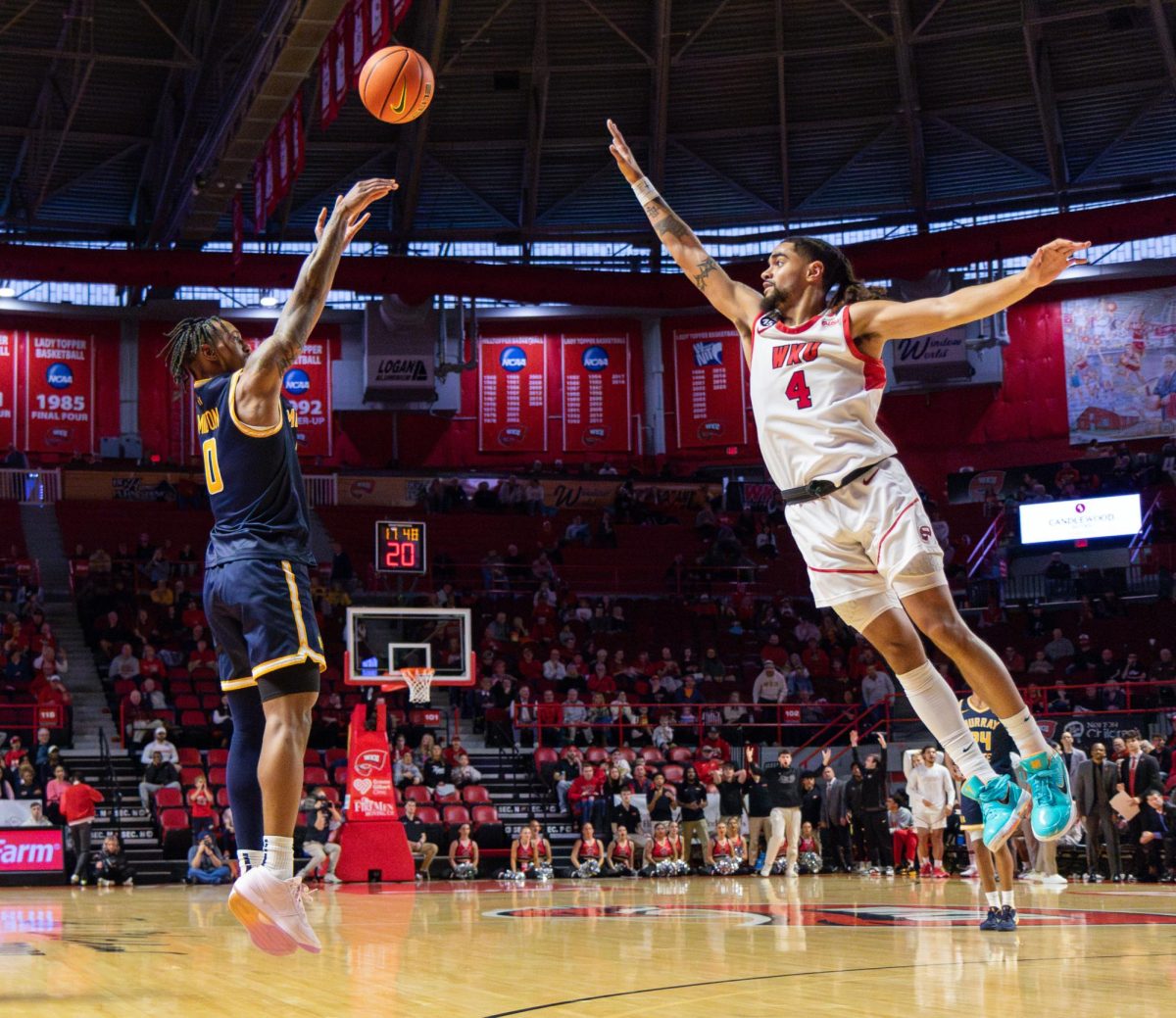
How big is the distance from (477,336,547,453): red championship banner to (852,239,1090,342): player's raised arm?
32.3m

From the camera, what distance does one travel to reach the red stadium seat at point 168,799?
2075cm

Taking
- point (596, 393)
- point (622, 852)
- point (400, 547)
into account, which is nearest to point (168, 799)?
point (400, 547)

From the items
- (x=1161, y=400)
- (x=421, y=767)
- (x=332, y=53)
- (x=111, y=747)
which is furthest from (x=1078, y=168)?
(x=111, y=747)

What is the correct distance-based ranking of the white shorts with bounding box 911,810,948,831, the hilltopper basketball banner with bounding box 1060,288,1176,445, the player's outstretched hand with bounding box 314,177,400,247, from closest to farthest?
the player's outstretched hand with bounding box 314,177,400,247, the white shorts with bounding box 911,810,948,831, the hilltopper basketball banner with bounding box 1060,288,1176,445

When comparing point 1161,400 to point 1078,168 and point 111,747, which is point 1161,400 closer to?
point 1078,168

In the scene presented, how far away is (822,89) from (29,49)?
53.3 ft

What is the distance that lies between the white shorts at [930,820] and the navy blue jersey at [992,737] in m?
8.44

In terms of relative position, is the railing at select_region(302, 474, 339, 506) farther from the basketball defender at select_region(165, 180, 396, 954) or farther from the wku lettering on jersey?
the wku lettering on jersey

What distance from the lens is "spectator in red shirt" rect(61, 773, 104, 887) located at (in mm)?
19078

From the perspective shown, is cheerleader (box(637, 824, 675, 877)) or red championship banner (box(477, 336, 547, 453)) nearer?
cheerleader (box(637, 824, 675, 877))

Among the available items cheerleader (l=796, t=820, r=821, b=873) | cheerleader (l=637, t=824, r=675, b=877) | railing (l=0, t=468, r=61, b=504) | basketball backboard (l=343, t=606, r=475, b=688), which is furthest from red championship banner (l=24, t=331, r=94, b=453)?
cheerleader (l=796, t=820, r=821, b=873)

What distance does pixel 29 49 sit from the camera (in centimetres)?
2706

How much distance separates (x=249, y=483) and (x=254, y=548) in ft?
0.90

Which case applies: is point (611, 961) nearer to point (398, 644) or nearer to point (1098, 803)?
point (1098, 803)
